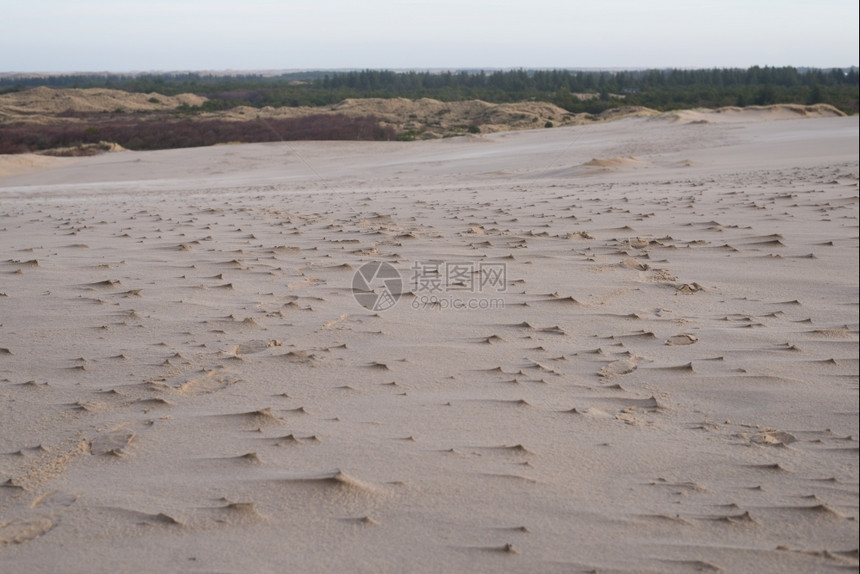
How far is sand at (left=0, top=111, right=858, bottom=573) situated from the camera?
2.23 m

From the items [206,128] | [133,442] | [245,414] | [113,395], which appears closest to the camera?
[133,442]

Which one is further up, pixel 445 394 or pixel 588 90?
pixel 588 90

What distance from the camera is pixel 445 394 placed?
3.33 metres

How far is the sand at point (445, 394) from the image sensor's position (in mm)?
2230

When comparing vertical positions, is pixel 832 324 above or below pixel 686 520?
above

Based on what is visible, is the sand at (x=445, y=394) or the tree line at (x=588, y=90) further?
the tree line at (x=588, y=90)

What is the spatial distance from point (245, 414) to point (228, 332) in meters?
1.18

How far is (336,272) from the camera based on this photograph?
18.3 feet

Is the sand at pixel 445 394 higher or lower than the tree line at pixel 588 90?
lower

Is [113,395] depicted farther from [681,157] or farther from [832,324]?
[681,157]

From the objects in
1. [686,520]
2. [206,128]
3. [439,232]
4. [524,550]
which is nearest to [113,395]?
[524,550]

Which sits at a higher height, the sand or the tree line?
the tree line

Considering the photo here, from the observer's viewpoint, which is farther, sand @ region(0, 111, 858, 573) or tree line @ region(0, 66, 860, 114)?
tree line @ region(0, 66, 860, 114)

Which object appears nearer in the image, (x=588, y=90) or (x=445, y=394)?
(x=445, y=394)
